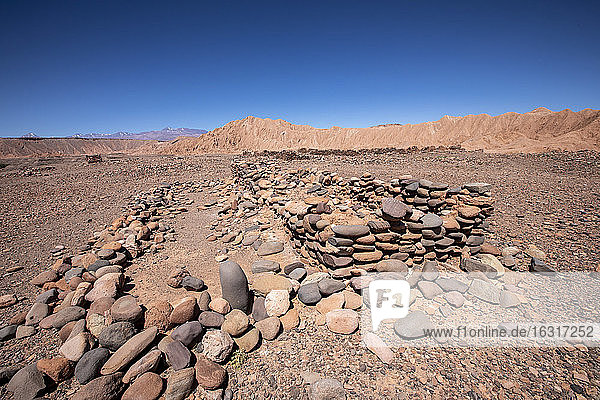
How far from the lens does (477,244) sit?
4.79m

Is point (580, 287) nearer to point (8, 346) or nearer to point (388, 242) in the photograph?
point (388, 242)

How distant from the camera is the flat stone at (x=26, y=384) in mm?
2475

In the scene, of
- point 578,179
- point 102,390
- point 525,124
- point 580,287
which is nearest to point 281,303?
point 102,390

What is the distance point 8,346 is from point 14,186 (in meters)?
15.9

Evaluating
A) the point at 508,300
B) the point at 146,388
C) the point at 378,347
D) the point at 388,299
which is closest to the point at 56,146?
→ the point at 146,388

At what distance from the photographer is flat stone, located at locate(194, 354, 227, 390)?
2525mm

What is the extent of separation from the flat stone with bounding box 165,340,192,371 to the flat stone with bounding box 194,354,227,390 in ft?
0.47

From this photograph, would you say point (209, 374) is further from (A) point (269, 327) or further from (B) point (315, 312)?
(B) point (315, 312)

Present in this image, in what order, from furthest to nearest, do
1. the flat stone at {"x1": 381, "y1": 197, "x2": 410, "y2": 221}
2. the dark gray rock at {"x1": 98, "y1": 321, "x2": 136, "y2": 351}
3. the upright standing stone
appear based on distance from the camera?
the flat stone at {"x1": 381, "y1": 197, "x2": 410, "y2": 221} → the upright standing stone → the dark gray rock at {"x1": 98, "y1": 321, "x2": 136, "y2": 351}

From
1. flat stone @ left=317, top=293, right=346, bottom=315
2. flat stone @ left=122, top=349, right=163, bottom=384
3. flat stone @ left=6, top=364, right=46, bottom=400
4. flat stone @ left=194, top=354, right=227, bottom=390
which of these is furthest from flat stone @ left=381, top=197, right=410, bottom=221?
flat stone @ left=6, top=364, right=46, bottom=400

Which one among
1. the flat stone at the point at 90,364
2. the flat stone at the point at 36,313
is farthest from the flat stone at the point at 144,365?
the flat stone at the point at 36,313

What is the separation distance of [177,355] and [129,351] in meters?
0.56

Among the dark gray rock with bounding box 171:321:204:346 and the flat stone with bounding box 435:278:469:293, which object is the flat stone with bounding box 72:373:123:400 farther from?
the flat stone with bounding box 435:278:469:293

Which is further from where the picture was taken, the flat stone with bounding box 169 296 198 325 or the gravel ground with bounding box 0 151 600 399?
the flat stone with bounding box 169 296 198 325
